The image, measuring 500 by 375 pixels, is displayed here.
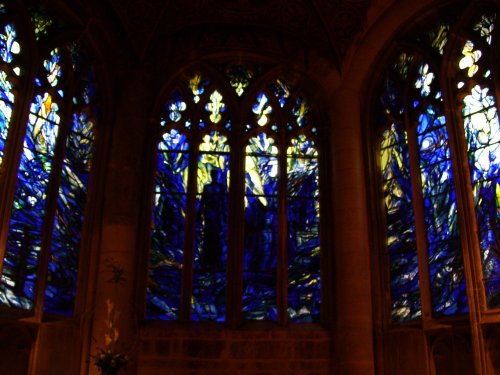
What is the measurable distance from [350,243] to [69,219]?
13.3 ft

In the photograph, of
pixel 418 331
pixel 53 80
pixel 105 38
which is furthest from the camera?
pixel 105 38

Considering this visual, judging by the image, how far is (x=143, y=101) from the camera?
10.4 m

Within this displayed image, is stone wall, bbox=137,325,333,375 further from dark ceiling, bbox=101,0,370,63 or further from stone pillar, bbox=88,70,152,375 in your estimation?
dark ceiling, bbox=101,0,370,63

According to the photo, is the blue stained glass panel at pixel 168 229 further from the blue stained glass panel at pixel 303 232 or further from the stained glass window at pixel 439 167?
the stained glass window at pixel 439 167

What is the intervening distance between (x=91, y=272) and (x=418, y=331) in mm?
4572

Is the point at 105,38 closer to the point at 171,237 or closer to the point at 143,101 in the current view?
the point at 143,101

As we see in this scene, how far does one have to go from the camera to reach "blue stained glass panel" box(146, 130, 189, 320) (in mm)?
9719

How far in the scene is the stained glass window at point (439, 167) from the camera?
8.70 meters

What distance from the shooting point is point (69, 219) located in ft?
30.8

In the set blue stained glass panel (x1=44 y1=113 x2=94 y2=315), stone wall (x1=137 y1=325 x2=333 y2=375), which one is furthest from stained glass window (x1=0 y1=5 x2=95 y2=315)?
stone wall (x1=137 y1=325 x2=333 y2=375)

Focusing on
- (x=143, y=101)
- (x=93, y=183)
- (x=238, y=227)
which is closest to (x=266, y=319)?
(x=238, y=227)

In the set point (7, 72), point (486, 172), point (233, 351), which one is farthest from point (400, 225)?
point (7, 72)

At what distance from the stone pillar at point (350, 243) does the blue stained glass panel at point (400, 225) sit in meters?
0.38

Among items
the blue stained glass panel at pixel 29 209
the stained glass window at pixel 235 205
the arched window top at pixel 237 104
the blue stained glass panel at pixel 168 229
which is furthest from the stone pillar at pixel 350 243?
the blue stained glass panel at pixel 29 209
